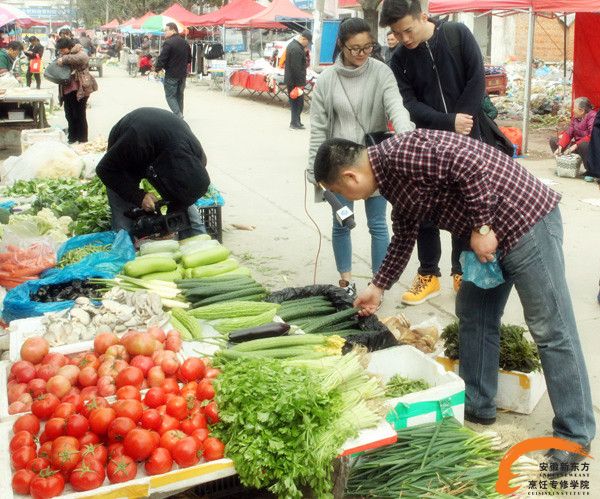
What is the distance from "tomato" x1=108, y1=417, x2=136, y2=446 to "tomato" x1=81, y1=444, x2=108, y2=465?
0.19 feet

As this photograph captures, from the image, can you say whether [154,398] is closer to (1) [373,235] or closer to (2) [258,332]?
(2) [258,332]

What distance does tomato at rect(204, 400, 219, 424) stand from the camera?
3068 millimetres

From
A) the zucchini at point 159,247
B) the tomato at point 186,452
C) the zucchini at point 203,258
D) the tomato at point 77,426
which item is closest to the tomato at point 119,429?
the tomato at point 77,426

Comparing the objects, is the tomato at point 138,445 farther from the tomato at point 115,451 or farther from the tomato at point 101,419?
the tomato at point 101,419

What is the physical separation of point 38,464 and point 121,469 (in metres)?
0.32

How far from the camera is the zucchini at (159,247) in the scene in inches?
212

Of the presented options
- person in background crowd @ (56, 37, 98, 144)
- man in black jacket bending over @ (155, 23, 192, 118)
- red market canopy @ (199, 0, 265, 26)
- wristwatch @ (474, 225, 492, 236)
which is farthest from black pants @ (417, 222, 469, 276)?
red market canopy @ (199, 0, 265, 26)

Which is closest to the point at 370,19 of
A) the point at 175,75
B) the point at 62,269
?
the point at 175,75

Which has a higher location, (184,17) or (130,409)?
(184,17)

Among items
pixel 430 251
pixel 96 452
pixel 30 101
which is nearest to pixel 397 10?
pixel 430 251

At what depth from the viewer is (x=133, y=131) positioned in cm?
540

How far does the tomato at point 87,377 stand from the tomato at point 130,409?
1.22 ft

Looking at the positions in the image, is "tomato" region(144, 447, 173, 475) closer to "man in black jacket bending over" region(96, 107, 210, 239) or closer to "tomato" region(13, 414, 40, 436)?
"tomato" region(13, 414, 40, 436)

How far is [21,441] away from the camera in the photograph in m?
2.92
